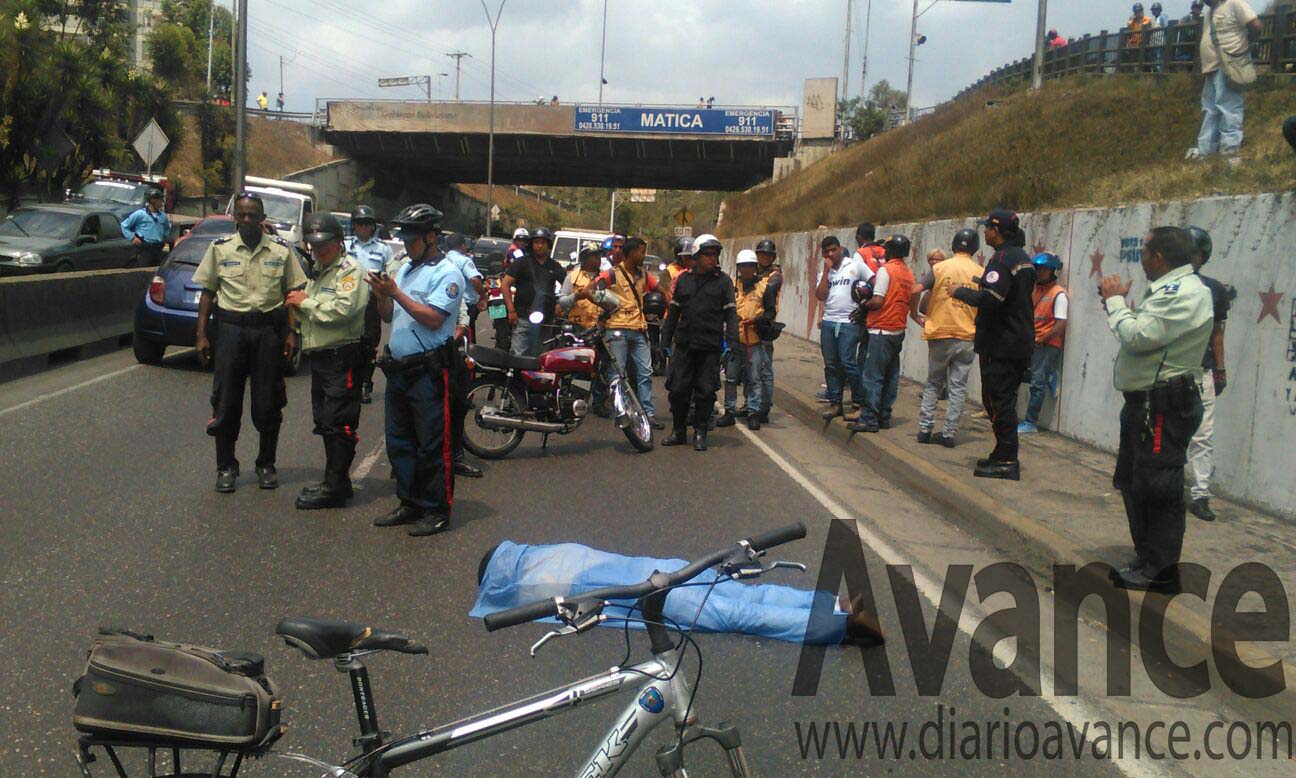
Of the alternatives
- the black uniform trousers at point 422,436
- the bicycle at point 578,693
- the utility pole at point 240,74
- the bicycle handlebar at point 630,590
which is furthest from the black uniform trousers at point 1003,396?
the utility pole at point 240,74

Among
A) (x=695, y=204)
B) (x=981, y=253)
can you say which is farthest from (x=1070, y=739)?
(x=695, y=204)

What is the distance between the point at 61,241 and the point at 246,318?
13223 millimetres

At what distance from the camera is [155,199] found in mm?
20453

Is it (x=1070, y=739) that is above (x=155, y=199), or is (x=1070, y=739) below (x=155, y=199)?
below

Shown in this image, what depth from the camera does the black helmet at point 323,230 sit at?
6.97 m

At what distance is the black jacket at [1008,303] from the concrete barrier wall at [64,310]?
10.5m

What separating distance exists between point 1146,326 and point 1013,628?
5.58ft

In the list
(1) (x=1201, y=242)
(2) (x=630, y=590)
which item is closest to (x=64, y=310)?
(1) (x=1201, y=242)

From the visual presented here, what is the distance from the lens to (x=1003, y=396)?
27.9 ft

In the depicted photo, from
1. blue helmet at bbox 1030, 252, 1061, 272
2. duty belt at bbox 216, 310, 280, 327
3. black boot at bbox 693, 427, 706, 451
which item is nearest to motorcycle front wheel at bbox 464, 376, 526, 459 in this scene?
black boot at bbox 693, 427, 706, 451

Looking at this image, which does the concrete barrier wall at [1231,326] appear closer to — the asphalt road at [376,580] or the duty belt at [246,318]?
the asphalt road at [376,580]

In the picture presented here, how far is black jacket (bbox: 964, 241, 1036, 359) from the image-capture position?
27.4 ft

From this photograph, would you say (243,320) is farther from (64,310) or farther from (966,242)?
(64,310)

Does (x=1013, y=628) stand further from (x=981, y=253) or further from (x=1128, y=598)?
(x=981, y=253)
